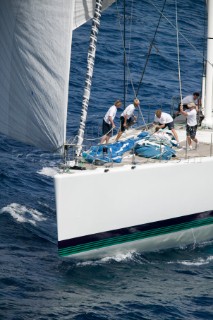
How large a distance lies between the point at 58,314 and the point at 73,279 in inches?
88.6

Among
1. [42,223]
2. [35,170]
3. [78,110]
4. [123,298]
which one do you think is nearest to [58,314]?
[123,298]

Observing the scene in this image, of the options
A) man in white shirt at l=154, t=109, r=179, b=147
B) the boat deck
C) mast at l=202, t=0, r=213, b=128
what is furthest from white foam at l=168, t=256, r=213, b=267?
mast at l=202, t=0, r=213, b=128

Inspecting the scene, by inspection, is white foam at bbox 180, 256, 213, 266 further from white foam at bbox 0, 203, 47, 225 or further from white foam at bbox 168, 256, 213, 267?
white foam at bbox 0, 203, 47, 225

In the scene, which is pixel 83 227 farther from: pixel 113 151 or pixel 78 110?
pixel 78 110

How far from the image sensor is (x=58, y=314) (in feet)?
84.3

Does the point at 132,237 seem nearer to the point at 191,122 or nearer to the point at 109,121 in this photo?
the point at 109,121

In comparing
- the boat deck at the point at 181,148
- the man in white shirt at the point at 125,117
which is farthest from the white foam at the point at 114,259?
the man in white shirt at the point at 125,117

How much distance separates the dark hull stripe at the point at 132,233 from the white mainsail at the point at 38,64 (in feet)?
10.7

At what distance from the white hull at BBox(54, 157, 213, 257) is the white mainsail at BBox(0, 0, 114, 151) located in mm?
1929

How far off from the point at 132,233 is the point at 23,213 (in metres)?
3.77

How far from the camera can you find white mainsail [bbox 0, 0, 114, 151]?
85.0 ft

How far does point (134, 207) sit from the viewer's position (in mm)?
29891

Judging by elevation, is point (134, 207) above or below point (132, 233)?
above

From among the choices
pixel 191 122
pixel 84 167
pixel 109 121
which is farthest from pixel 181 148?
pixel 84 167
